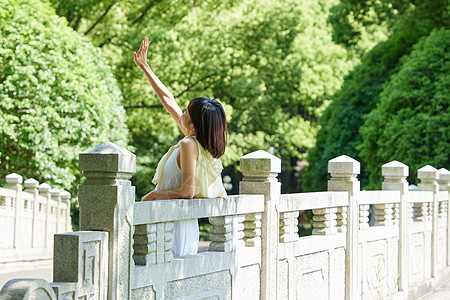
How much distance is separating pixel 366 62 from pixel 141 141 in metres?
13.5

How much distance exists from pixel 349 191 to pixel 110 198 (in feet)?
15.3

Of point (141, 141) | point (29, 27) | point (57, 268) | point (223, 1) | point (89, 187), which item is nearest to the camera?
point (57, 268)

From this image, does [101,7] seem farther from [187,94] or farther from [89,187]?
[89,187]

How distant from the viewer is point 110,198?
→ 166 inches

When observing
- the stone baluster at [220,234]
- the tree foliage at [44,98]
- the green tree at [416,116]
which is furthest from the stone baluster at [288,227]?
the tree foliage at [44,98]

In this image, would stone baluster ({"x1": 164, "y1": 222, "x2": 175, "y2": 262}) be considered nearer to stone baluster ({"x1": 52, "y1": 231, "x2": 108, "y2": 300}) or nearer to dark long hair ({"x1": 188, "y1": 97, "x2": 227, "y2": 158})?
dark long hair ({"x1": 188, "y1": 97, "x2": 227, "y2": 158})

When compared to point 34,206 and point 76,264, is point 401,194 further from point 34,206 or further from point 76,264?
point 34,206

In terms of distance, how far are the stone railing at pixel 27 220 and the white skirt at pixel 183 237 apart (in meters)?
8.77

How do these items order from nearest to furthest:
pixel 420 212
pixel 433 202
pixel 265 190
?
1. pixel 265 190
2. pixel 420 212
3. pixel 433 202

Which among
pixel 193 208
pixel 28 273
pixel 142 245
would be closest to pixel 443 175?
pixel 28 273

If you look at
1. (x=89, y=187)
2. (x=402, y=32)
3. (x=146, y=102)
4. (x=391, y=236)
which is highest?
(x=402, y=32)

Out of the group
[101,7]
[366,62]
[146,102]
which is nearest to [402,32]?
[366,62]

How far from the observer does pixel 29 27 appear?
57.8 ft

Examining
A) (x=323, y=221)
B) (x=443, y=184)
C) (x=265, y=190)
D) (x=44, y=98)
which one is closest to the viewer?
(x=265, y=190)
